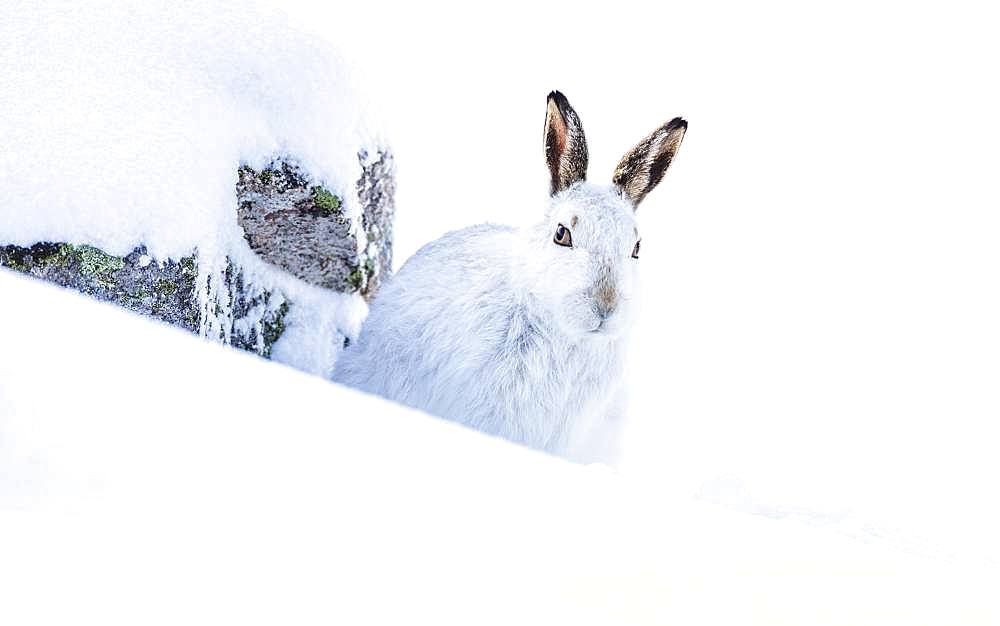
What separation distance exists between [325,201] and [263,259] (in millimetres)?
394

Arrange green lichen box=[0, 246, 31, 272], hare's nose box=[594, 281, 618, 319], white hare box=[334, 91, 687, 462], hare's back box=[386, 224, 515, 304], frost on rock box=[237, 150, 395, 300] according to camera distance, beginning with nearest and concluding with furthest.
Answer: green lichen box=[0, 246, 31, 272] < hare's nose box=[594, 281, 618, 319] < white hare box=[334, 91, 687, 462] < hare's back box=[386, 224, 515, 304] < frost on rock box=[237, 150, 395, 300]

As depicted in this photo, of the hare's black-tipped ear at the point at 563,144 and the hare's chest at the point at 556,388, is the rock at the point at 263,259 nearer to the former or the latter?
the hare's black-tipped ear at the point at 563,144

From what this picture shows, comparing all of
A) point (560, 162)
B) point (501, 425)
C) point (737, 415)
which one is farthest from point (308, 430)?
point (737, 415)

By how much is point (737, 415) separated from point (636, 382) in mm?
1411

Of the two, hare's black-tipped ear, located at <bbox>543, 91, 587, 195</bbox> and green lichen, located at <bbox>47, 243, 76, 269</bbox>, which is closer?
green lichen, located at <bbox>47, 243, 76, 269</bbox>

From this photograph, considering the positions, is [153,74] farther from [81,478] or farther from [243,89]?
[81,478]

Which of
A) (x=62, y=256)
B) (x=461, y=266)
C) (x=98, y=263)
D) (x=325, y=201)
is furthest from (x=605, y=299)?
(x=62, y=256)

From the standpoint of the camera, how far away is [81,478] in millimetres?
1913

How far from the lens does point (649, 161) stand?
3.88 meters

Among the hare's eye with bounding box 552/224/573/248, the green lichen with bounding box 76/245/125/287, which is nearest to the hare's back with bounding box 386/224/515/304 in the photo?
the hare's eye with bounding box 552/224/573/248

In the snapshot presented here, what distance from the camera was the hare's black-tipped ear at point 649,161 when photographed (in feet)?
12.6

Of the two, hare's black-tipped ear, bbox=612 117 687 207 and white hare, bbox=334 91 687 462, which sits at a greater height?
hare's black-tipped ear, bbox=612 117 687 207

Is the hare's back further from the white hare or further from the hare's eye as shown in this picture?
the hare's eye

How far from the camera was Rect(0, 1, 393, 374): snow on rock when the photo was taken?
3580 millimetres
